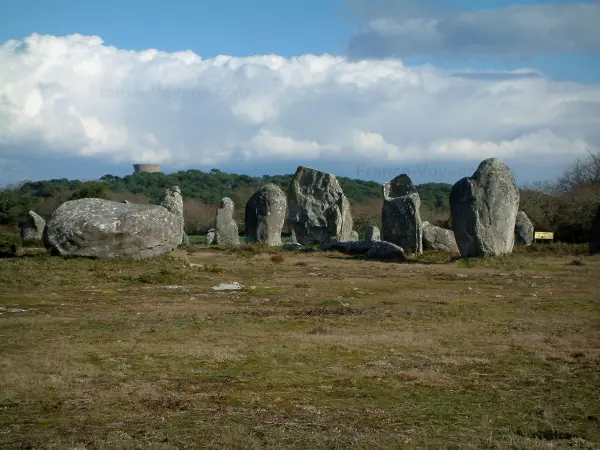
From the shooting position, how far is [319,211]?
42188mm

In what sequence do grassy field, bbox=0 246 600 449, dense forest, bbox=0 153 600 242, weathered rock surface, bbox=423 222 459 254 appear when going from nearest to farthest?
grassy field, bbox=0 246 600 449 → weathered rock surface, bbox=423 222 459 254 → dense forest, bbox=0 153 600 242

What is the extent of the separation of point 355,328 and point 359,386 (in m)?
4.44

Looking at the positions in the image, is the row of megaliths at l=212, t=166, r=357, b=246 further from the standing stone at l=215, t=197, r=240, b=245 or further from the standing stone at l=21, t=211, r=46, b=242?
the standing stone at l=21, t=211, r=46, b=242

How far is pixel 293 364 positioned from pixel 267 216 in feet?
98.4

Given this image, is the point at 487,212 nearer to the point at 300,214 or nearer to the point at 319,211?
the point at 319,211

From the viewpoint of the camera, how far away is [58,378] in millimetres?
9578

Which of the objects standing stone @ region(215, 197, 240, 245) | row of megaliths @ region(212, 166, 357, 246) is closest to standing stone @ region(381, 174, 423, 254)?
row of megaliths @ region(212, 166, 357, 246)

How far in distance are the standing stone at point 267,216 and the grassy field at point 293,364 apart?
19511mm

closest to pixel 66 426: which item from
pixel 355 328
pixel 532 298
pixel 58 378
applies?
pixel 58 378

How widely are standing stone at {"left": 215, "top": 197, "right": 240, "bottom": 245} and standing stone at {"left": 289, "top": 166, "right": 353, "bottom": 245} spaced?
10.5 ft

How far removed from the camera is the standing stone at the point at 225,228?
42188mm

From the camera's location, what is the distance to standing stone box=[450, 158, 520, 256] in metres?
29.6

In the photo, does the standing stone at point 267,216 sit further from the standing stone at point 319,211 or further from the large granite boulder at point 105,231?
the large granite boulder at point 105,231

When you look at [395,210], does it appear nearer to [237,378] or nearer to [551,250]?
[551,250]
